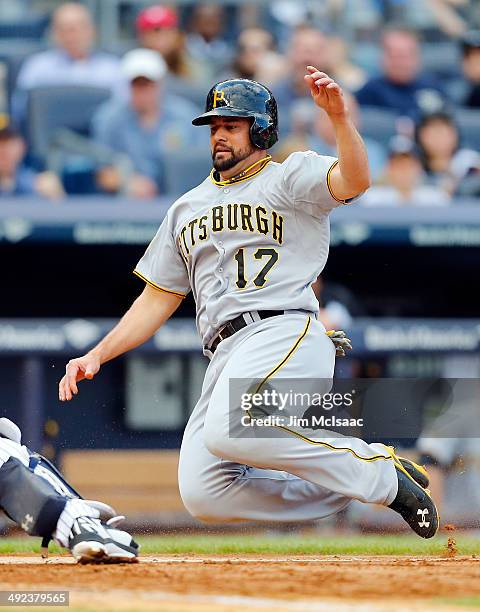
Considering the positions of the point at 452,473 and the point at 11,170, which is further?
the point at 11,170

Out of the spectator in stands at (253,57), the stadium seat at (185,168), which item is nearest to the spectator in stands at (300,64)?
the spectator in stands at (253,57)

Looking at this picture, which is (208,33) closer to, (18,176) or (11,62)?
(11,62)

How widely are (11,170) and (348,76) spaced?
3246 millimetres

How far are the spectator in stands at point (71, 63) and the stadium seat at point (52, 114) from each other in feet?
1.08

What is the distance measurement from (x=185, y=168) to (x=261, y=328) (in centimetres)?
398

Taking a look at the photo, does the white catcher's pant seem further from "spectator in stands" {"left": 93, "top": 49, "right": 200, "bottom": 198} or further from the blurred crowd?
"spectator in stands" {"left": 93, "top": 49, "right": 200, "bottom": 198}

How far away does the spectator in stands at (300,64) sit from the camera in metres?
9.59

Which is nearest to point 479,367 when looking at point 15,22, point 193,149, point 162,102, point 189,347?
point 189,347

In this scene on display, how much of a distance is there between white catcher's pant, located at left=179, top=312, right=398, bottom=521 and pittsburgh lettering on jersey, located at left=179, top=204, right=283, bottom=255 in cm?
31

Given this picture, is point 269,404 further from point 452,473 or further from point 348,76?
point 348,76

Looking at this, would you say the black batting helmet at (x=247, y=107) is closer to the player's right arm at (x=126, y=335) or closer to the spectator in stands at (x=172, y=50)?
the player's right arm at (x=126, y=335)

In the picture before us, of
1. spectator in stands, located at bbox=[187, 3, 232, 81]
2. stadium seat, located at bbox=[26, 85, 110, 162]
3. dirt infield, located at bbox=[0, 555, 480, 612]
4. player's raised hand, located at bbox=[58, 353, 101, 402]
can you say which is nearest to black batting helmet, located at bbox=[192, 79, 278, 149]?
player's raised hand, located at bbox=[58, 353, 101, 402]

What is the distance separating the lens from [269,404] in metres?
4.41

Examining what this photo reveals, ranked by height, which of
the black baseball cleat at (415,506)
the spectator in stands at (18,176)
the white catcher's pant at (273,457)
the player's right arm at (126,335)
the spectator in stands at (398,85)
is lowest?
the black baseball cleat at (415,506)
